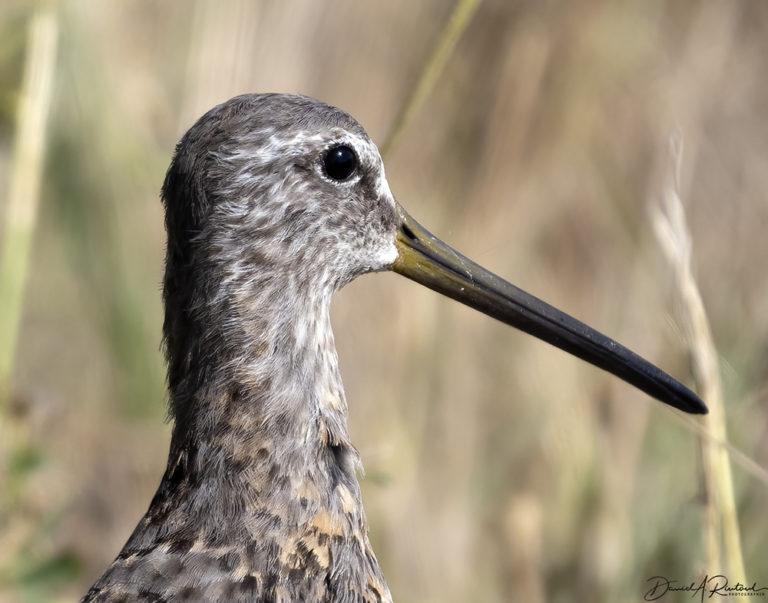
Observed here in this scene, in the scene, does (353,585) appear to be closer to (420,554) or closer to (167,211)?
(167,211)

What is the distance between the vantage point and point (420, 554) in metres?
2.98

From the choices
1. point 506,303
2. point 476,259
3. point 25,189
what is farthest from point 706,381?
point 25,189

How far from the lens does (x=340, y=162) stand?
1904mm

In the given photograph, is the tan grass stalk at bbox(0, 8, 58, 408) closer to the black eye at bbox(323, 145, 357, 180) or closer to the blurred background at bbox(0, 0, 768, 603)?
the blurred background at bbox(0, 0, 768, 603)

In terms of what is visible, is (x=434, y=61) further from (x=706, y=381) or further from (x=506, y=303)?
(x=706, y=381)

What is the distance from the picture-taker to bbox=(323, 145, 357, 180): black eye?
1891mm

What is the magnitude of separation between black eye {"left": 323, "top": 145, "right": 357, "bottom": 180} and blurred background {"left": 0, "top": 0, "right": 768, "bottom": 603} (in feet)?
1.62

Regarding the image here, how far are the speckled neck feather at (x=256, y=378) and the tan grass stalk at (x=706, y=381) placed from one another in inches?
19.9

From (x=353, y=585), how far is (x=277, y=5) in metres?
2.29

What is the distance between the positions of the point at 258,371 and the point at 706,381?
26.8 inches

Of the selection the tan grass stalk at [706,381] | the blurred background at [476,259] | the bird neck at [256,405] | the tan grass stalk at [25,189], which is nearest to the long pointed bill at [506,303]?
the tan grass stalk at [706,381]

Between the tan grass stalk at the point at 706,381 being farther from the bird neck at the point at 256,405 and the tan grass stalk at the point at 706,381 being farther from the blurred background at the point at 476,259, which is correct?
the bird neck at the point at 256,405

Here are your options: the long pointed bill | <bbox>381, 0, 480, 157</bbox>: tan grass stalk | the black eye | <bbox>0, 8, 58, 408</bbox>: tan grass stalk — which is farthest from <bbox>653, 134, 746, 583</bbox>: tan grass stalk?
<bbox>0, 8, 58, 408</bbox>: tan grass stalk

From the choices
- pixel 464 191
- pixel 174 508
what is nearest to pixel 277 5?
pixel 464 191
